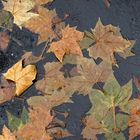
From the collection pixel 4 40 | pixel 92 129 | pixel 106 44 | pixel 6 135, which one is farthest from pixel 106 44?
pixel 6 135

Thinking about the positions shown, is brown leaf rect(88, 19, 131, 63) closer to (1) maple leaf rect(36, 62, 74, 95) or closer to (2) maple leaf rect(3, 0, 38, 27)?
(1) maple leaf rect(36, 62, 74, 95)

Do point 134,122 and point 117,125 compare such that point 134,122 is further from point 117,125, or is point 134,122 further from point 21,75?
point 21,75

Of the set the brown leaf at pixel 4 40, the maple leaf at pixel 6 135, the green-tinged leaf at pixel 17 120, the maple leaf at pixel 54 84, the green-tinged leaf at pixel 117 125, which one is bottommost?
the green-tinged leaf at pixel 117 125

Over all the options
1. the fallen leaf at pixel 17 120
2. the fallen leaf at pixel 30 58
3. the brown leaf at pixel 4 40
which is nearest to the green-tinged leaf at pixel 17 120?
the fallen leaf at pixel 17 120

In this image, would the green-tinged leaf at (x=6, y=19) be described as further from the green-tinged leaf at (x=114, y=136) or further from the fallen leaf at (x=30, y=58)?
the green-tinged leaf at (x=114, y=136)

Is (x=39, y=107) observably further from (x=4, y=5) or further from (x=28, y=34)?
(x=4, y=5)

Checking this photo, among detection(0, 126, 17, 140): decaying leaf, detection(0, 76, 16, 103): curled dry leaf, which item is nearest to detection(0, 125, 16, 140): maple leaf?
detection(0, 126, 17, 140): decaying leaf
